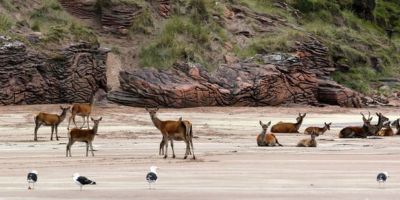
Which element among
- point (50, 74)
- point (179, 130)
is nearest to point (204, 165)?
point (179, 130)

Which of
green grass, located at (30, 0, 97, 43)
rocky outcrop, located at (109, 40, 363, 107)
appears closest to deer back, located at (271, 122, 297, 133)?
rocky outcrop, located at (109, 40, 363, 107)

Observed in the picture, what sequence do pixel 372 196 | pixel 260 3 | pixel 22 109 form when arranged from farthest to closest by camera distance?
pixel 260 3
pixel 22 109
pixel 372 196

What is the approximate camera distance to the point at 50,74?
38.3 meters

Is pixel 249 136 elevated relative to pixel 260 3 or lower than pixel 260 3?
lower

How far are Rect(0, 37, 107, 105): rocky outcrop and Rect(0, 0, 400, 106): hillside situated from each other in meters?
0.88

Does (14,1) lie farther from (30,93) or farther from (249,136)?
(249,136)

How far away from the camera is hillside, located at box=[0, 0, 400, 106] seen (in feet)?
139

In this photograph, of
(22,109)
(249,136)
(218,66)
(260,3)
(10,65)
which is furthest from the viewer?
(260,3)

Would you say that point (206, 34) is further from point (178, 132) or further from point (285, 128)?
point (178, 132)

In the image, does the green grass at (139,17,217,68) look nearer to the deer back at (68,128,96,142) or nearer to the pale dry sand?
the pale dry sand

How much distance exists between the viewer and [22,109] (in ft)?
112

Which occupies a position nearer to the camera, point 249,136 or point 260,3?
point 249,136

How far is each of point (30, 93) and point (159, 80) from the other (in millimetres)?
6286

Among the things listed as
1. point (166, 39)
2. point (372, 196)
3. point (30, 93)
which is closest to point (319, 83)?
point (166, 39)
